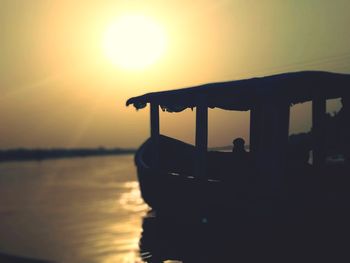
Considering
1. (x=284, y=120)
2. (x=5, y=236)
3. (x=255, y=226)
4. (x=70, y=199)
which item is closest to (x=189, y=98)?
(x=284, y=120)

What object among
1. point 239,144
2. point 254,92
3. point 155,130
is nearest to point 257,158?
point 254,92

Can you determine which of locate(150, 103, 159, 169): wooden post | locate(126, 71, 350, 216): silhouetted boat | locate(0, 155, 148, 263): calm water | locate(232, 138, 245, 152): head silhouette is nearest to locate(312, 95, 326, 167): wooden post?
locate(126, 71, 350, 216): silhouetted boat

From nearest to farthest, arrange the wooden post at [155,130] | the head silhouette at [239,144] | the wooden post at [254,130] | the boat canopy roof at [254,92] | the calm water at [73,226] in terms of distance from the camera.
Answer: the boat canopy roof at [254,92] → the calm water at [73,226] → the head silhouette at [239,144] → the wooden post at [254,130] → the wooden post at [155,130]

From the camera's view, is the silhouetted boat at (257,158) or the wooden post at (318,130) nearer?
the silhouetted boat at (257,158)

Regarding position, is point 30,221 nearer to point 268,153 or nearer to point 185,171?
point 185,171

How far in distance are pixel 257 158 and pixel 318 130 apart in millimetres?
3464

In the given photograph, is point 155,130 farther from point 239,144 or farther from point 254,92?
point 254,92

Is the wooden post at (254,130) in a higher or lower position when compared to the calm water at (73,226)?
higher

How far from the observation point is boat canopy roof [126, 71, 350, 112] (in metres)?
9.74

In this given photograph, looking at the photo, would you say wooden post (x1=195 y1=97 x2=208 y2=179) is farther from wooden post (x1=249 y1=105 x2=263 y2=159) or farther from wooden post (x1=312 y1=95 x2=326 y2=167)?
wooden post (x1=312 y1=95 x2=326 y2=167)

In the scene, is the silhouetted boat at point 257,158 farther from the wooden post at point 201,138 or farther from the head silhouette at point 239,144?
the head silhouette at point 239,144

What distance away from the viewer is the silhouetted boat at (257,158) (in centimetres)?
976

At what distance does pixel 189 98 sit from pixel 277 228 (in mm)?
4233

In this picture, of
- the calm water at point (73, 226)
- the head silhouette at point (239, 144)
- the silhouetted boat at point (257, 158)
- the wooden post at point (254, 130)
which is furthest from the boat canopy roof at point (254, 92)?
the calm water at point (73, 226)
